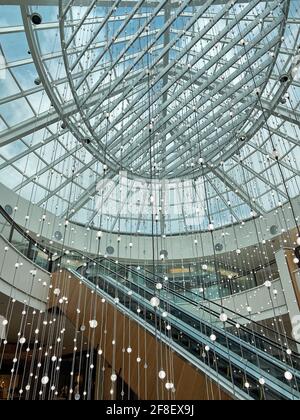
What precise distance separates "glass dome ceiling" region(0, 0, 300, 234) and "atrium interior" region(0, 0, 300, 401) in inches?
1.9

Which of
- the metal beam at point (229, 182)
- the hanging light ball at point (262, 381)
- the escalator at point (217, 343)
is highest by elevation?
the metal beam at point (229, 182)

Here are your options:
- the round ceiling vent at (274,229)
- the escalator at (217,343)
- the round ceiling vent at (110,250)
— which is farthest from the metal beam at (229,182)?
the escalator at (217,343)

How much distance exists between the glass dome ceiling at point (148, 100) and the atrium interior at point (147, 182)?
0.05 meters

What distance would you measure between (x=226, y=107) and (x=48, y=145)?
558 centimetres

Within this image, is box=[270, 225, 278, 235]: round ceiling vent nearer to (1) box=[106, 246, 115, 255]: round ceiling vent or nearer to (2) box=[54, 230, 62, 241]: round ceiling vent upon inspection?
(1) box=[106, 246, 115, 255]: round ceiling vent

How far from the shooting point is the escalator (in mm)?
3965

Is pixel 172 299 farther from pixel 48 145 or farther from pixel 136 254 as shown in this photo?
pixel 136 254

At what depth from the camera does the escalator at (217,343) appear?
396 centimetres

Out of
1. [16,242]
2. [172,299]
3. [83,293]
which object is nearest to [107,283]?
[83,293]

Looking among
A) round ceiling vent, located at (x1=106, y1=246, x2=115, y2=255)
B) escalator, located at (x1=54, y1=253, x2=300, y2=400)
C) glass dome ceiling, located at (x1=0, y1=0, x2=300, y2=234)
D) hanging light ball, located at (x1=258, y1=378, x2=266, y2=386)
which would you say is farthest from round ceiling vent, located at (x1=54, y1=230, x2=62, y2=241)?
A: hanging light ball, located at (x1=258, y1=378, x2=266, y2=386)

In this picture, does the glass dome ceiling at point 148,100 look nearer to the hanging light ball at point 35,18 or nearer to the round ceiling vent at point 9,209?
the hanging light ball at point 35,18

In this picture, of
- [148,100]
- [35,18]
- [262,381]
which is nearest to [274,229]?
[148,100]

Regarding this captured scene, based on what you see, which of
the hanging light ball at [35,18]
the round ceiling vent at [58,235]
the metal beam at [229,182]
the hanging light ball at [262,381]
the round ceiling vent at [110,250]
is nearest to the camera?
the hanging light ball at [262,381]

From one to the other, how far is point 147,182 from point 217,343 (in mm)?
6753
